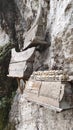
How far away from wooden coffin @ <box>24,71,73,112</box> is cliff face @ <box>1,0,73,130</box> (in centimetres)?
40

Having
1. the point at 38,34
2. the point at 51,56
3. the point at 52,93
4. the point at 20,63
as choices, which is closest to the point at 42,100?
the point at 52,93

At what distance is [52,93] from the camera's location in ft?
9.62

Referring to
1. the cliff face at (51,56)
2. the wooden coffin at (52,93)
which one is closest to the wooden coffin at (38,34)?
the cliff face at (51,56)

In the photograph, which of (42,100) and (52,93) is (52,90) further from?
(42,100)

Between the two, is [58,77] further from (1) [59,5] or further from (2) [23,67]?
(1) [59,5]

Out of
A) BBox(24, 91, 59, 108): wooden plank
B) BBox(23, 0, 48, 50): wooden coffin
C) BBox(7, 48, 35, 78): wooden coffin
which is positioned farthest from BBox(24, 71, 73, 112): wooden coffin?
BBox(23, 0, 48, 50): wooden coffin

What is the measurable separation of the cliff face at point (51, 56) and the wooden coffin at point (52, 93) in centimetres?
40

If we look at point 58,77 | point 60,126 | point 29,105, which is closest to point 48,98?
point 58,77

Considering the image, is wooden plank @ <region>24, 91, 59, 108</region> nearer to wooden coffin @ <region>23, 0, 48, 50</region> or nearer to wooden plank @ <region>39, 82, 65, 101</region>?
wooden plank @ <region>39, 82, 65, 101</region>

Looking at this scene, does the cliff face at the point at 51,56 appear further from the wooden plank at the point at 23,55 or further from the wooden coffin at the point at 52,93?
the wooden coffin at the point at 52,93

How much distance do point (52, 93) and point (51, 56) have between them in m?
1.11

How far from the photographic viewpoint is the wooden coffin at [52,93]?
2.80 m

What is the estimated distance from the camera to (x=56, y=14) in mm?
3996

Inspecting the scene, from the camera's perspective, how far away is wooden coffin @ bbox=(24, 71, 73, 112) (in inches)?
110
